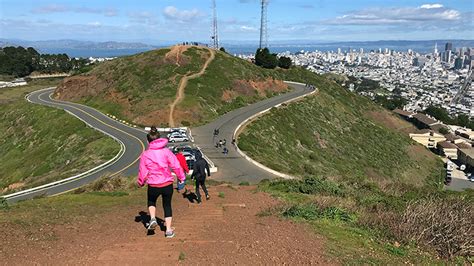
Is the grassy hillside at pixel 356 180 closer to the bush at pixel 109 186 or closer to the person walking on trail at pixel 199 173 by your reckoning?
the person walking on trail at pixel 199 173

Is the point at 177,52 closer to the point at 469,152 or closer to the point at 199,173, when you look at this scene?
the point at 469,152

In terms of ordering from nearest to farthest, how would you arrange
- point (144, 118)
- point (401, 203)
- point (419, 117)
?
point (401, 203)
point (144, 118)
point (419, 117)

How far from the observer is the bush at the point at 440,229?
9.22 m

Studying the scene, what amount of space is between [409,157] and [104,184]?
159 feet

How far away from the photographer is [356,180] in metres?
19.7

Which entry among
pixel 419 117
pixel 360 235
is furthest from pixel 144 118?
pixel 419 117

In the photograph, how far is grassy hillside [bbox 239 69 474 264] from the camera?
939cm

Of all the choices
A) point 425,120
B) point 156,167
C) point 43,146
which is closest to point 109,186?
point 156,167

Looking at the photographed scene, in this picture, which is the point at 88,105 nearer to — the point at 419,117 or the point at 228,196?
the point at 228,196

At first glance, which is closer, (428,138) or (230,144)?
(230,144)

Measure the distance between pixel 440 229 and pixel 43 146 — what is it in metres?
40.3

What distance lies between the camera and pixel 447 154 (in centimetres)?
7550

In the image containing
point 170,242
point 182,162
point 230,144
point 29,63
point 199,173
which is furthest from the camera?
point 29,63

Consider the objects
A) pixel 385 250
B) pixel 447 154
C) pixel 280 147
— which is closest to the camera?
pixel 385 250
